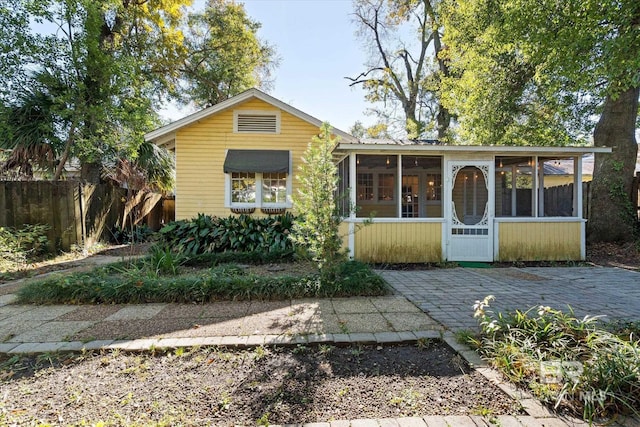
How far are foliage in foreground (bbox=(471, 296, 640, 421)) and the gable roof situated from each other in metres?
6.88

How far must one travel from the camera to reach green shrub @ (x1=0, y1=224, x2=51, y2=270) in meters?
6.09

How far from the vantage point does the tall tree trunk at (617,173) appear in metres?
8.10

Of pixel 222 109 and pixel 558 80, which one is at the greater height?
pixel 558 80

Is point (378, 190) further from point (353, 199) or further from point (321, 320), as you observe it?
point (321, 320)

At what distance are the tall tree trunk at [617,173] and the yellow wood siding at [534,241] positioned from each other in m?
2.22

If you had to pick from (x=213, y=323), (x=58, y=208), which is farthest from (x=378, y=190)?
(x=58, y=208)

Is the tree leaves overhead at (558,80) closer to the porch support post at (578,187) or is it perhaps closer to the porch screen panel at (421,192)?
the porch support post at (578,187)

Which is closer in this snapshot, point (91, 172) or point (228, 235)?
point (228, 235)

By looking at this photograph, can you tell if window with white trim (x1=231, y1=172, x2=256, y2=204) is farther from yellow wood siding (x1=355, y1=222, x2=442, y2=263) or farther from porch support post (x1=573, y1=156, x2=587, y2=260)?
porch support post (x1=573, y1=156, x2=587, y2=260)

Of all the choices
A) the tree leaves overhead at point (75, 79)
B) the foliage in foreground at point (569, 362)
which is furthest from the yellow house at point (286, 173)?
the foliage in foreground at point (569, 362)

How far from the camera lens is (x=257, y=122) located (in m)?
9.44

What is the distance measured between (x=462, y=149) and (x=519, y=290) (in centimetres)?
339

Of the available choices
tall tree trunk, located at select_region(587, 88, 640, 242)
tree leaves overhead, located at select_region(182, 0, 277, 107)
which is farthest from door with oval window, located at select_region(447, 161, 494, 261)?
tree leaves overhead, located at select_region(182, 0, 277, 107)

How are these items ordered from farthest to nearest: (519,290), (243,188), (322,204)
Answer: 1. (243,188)
2. (519,290)
3. (322,204)
